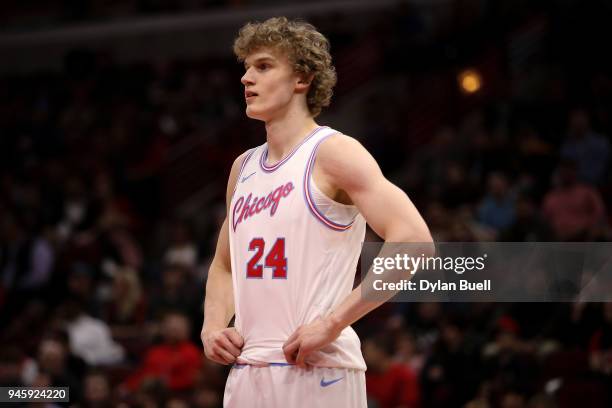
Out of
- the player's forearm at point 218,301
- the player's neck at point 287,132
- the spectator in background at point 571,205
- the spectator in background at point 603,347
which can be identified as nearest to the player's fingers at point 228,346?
the player's forearm at point 218,301

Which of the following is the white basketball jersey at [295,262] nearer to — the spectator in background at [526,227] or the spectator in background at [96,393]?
the spectator in background at [96,393]

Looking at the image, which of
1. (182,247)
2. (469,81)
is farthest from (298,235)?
(469,81)

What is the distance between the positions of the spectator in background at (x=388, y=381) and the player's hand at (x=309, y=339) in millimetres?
4619

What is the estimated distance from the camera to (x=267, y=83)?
13.2 feet

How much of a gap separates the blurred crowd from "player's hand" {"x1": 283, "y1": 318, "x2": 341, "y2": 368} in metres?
3.66

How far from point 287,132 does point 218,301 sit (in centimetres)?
83

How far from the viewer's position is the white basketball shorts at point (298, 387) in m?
3.79

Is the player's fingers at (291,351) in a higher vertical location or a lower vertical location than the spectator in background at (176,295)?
lower

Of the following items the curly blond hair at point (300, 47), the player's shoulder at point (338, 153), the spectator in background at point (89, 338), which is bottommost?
the player's shoulder at point (338, 153)

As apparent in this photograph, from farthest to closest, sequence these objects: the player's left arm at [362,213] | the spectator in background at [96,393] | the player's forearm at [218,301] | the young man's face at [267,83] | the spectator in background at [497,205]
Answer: the spectator in background at [497,205], the spectator in background at [96,393], the player's forearm at [218,301], the young man's face at [267,83], the player's left arm at [362,213]

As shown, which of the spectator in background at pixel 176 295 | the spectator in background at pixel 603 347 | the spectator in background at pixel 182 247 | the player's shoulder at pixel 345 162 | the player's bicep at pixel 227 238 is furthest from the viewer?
the spectator in background at pixel 182 247

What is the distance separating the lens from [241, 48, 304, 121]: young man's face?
404 cm

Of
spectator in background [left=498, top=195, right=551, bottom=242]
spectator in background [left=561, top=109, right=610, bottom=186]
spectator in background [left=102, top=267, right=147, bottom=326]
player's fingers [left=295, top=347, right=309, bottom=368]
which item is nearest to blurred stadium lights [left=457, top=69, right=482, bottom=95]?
spectator in background [left=561, top=109, right=610, bottom=186]

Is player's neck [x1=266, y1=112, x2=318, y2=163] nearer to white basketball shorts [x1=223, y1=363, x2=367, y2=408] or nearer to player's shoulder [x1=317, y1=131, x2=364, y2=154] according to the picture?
player's shoulder [x1=317, y1=131, x2=364, y2=154]
